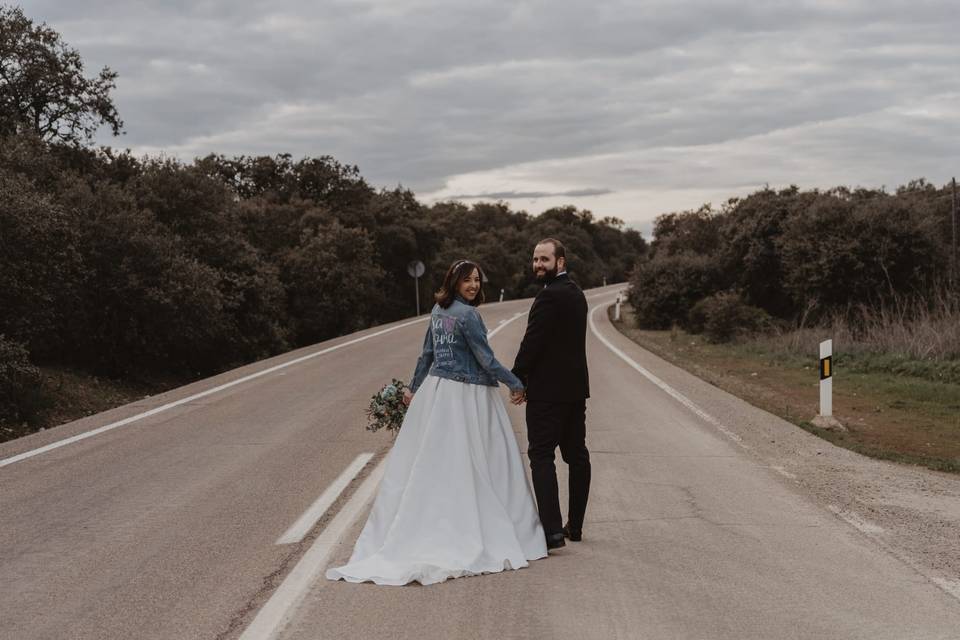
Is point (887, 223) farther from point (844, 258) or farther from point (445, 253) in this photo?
point (445, 253)

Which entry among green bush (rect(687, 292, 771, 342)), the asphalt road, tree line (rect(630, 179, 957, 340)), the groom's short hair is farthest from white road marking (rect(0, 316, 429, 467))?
tree line (rect(630, 179, 957, 340))

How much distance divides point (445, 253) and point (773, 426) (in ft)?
178

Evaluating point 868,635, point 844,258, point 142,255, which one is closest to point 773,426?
point 868,635

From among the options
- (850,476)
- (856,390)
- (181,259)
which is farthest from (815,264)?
(850,476)

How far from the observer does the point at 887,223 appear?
25.8m

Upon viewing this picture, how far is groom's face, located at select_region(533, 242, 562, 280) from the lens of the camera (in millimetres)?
6164

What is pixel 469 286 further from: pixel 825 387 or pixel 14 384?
pixel 14 384

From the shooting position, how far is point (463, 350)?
6195 millimetres

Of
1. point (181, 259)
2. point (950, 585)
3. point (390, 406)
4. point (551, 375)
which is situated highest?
point (181, 259)

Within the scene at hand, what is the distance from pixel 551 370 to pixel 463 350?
0.60m

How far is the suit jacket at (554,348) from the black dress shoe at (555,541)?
876mm

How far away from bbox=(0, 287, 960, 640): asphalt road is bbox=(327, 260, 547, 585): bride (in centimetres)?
19

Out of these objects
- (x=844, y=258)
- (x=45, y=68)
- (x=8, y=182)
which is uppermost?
(x=45, y=68)

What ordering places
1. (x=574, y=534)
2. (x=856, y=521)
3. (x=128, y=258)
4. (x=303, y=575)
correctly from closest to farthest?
(x=303, y=575) → (x=574, y=534) → (x=856, y=521) → (x=128, y=258)
